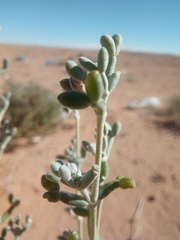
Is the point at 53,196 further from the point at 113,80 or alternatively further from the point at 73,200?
the point at 113,80

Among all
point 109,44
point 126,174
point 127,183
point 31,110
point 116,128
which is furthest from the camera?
point 31,110

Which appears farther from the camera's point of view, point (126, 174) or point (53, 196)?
point (126, 174)

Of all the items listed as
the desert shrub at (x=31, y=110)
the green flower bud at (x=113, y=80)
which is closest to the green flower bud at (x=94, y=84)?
the green flower bud at (x=113, y=80)

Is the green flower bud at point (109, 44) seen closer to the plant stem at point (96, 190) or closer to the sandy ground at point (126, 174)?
the plant stem at point (96, 190)

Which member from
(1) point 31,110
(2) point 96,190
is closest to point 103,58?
(2) point 96,190

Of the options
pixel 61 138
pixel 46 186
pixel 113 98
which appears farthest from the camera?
pixel 113 98

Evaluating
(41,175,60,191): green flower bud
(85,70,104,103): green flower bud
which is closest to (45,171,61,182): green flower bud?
(41,175,60,191): green flower bud

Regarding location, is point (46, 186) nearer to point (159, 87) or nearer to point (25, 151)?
point (25, 151)

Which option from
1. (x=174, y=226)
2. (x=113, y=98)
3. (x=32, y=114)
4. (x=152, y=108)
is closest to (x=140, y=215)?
(x=174, y=226)
